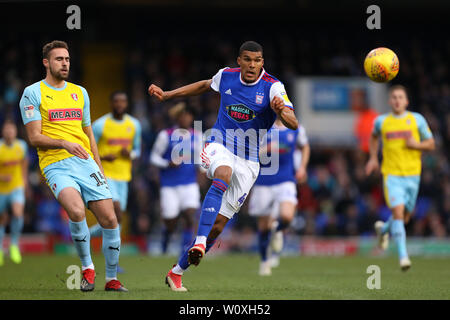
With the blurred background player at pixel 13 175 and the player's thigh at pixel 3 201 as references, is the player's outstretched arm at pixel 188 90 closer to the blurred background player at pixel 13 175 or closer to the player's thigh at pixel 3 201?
the blurred background player at pixel 13 175

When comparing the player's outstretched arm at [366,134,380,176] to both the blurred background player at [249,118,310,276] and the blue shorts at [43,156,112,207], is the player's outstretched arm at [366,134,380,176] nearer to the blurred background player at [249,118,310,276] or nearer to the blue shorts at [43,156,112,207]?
the blurred background player at [249,118,310,276]

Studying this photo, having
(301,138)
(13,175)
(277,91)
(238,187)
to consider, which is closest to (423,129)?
(301,138)

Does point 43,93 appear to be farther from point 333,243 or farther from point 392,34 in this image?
point 392,34

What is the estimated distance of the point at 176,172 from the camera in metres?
14.5

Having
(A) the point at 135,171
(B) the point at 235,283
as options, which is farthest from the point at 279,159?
(A) the point at 135,171

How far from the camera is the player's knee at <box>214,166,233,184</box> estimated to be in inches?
312

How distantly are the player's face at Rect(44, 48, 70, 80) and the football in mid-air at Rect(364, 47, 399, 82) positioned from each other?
12.5ft

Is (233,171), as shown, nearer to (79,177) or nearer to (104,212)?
(104,212)

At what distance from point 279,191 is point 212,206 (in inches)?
186

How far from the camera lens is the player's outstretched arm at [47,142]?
7.64 m

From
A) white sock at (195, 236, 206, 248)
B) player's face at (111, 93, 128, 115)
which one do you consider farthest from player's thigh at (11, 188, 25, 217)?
white sock at (195, 236, 206, 248)

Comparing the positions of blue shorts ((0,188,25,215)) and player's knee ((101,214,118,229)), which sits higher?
blue shorts ((0,188,25,215))

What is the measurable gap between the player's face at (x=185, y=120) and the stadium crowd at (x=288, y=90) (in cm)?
378
